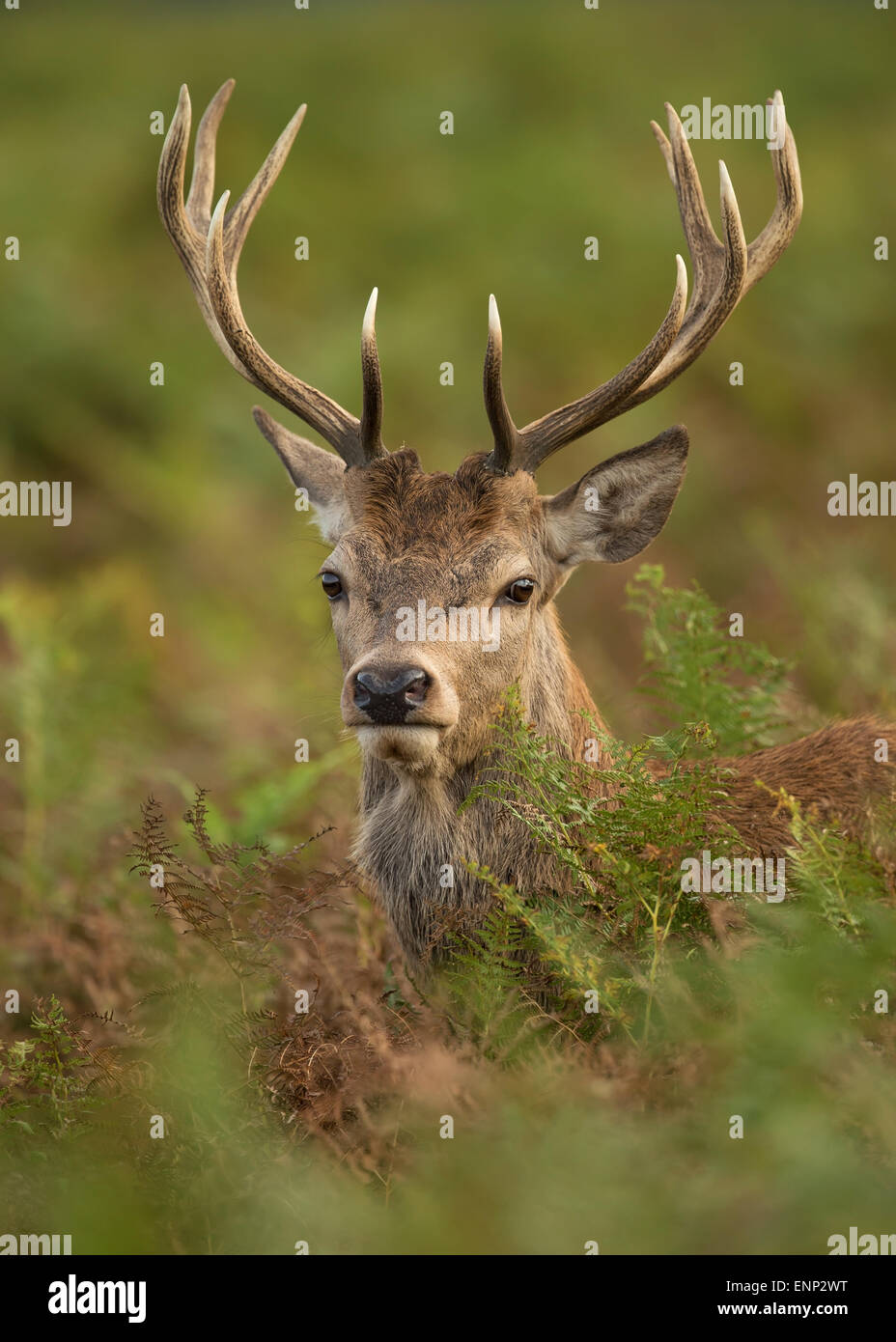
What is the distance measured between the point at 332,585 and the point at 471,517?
0.64 metres

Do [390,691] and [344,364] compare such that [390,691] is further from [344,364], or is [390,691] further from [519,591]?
[344,364]

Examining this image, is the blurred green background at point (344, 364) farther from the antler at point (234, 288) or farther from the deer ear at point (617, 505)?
the deer ear at point (617, 505)

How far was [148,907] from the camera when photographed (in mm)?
7320

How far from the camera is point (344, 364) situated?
16.1 meters

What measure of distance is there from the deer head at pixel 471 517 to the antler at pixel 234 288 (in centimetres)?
1

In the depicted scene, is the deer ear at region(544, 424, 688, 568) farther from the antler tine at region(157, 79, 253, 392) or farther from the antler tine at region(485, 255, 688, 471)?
the antler tine at region(157, 79, 253, 392)

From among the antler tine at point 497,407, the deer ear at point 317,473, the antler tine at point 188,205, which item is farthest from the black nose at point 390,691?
the antler tine at point 188,205


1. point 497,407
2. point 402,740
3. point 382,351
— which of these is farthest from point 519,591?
point 382,351

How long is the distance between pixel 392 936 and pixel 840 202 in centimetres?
1703

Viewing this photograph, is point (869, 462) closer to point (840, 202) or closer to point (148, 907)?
point (840, 202)

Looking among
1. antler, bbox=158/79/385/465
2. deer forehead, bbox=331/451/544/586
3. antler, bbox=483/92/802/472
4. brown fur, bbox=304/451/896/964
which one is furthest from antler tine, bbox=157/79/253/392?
antler, bbox=483/92/802/472

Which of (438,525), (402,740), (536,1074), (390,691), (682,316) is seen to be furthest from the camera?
(682,316)

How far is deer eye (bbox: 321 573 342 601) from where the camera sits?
605 cm

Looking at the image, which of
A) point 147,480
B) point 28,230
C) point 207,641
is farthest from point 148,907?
point 28,230
